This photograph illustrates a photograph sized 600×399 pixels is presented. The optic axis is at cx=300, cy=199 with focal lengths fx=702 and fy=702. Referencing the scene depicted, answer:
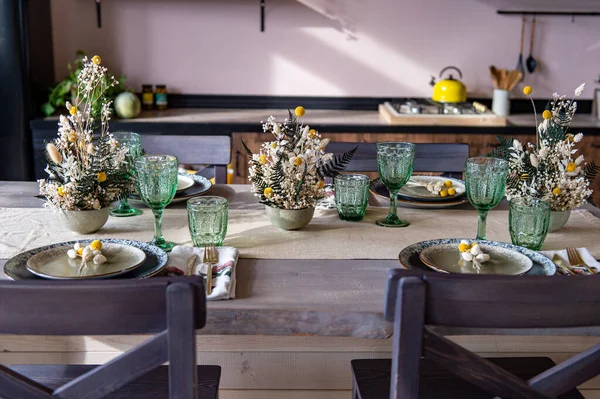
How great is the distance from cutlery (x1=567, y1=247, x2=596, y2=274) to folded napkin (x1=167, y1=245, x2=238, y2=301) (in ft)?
2.44

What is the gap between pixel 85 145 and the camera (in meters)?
1.67

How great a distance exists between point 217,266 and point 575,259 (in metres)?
0.79

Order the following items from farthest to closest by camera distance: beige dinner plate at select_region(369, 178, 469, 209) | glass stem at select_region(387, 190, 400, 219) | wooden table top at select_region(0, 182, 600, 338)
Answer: beige dinner plate at select_region(369, 178, 469, 209)
glass stem at select_region(387, 190, 400, 219)
wooden table top at select_region(0, 182, 600, 338)

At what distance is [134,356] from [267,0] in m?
3.08

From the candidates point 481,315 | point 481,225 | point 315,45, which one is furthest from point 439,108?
point 481,315

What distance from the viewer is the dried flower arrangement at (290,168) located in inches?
67.2

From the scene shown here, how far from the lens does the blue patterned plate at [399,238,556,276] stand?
1.47 m

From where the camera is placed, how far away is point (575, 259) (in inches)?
61.7

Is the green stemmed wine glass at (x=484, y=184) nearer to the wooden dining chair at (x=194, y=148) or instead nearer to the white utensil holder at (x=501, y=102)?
the wooden dining chair at (x=194, y=148)

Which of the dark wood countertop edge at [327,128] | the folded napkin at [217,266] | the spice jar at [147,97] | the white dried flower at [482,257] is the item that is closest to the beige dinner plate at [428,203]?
the white dried flower at [482,257]

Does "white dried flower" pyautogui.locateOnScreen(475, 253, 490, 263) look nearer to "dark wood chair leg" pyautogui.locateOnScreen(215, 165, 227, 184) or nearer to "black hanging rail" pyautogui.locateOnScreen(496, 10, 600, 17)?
"dark wood chair leg" pyautogui.locateOnScreen(215, 165, 227, 184)

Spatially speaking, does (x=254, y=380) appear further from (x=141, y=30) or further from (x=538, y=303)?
(x=141, y=30)

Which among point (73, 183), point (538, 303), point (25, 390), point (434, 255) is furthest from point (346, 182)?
point (25, 390)

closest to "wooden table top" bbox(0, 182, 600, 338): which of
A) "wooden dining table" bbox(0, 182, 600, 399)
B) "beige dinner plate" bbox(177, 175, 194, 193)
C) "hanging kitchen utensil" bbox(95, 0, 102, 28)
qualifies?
"wooden dining table" bbox(0, 182, 600, 399)
